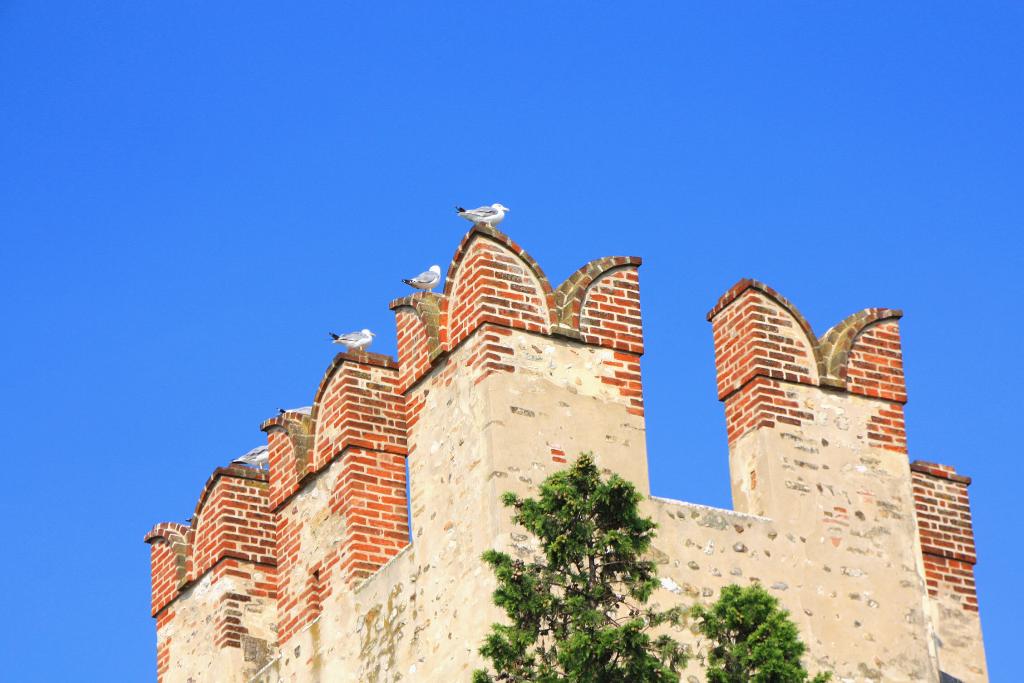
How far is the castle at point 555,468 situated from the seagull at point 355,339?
0.88 metres

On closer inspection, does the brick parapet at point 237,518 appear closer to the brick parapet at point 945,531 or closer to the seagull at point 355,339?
the seagull at point 355,339

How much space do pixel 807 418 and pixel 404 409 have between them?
3145mm

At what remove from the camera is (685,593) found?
16.7 metres

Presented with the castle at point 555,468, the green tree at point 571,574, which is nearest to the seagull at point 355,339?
the castle at point 555,468

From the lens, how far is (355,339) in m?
19.6

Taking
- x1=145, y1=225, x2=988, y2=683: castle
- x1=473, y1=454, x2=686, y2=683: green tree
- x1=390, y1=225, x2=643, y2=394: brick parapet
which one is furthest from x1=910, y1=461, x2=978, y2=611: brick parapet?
x1=473, y1=454, x2=686, y2=683: green tree

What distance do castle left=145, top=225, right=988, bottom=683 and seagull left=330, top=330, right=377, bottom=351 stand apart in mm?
881

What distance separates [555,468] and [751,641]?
2.57m

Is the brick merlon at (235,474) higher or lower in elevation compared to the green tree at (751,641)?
higher

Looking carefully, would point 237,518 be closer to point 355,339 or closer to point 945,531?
point 355,339

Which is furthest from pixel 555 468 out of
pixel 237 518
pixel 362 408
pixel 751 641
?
pixel 237 518

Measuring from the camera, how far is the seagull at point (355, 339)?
769 inches

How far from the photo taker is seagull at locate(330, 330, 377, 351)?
64.1ft

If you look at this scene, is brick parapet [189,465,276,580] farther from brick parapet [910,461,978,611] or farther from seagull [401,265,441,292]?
brick parapet [910,461,978,611]
